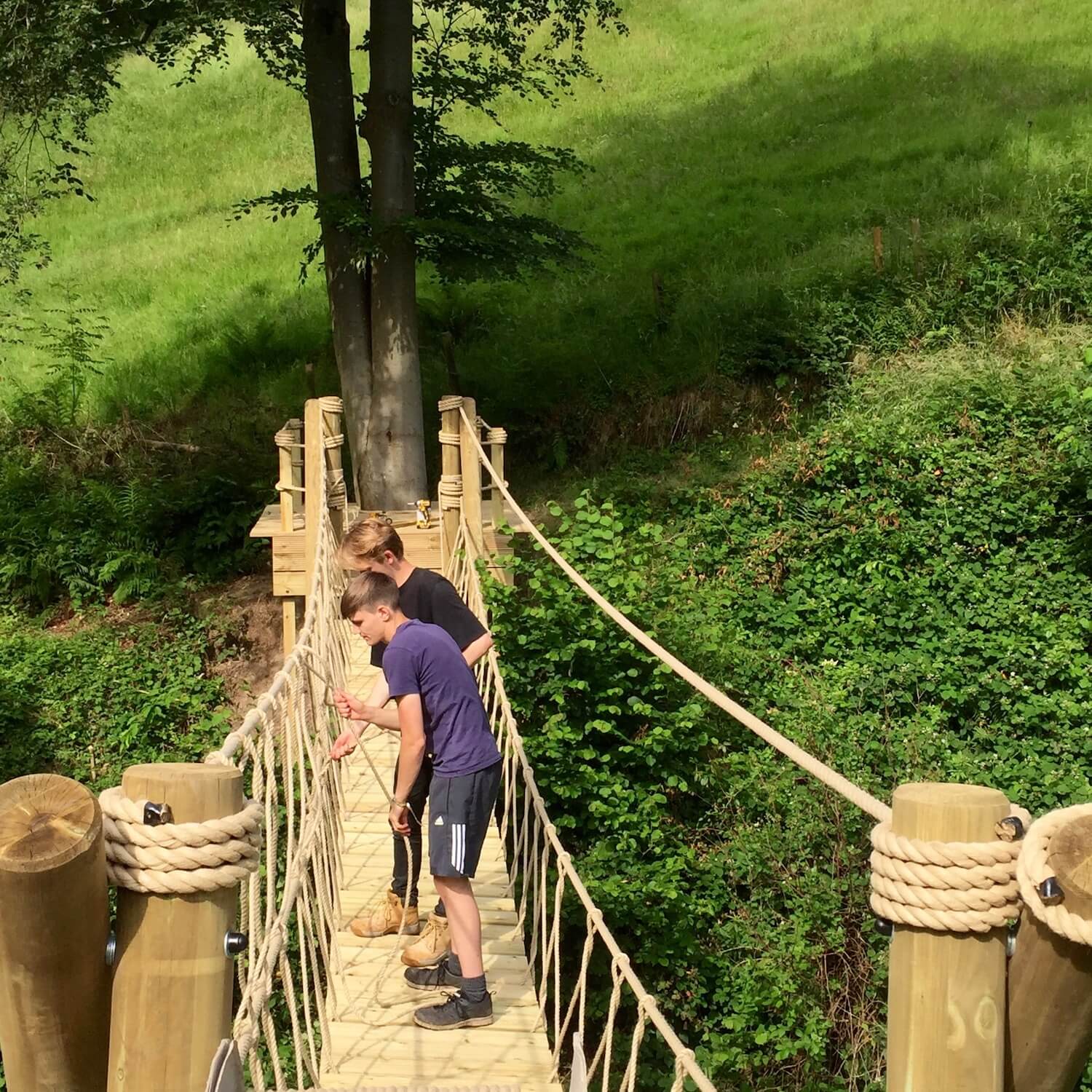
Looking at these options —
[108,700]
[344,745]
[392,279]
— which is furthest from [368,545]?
[108,700]

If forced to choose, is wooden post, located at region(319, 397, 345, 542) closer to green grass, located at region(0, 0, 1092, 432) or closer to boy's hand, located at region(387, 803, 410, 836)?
boy's hand, located at region(387, 803, 410, 836)

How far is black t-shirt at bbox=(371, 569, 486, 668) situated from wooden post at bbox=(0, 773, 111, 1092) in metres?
1.89

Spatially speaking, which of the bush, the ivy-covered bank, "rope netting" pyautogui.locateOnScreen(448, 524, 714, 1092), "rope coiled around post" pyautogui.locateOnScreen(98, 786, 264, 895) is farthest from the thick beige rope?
the bush

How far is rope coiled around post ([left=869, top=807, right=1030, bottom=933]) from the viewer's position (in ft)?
3.72

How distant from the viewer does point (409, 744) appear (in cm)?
279

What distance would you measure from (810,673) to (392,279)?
3527mm

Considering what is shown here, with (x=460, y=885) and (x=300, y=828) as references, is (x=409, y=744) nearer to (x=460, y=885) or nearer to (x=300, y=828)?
(x=460, y=885)

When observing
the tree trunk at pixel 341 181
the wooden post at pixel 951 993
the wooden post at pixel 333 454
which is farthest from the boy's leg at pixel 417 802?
the tree trunk at pixel 341 181

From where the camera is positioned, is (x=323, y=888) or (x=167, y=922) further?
(x=323, y=888)

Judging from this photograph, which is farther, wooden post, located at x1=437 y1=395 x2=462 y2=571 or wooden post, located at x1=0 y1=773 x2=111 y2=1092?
wooden post, located at x1=437 y1=395 x2=462 y2=571

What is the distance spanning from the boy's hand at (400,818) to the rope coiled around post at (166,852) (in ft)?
5.71

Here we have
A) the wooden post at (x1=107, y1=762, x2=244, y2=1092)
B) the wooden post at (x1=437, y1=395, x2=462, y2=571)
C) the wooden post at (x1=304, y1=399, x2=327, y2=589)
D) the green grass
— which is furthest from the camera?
the green grass

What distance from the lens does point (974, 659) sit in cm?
675

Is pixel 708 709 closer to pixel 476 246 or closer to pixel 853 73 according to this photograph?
pixel 476 246
